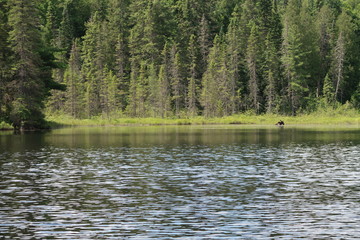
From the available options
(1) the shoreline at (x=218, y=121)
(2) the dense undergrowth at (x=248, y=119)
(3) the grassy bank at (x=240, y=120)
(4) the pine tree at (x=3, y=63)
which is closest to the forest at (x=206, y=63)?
(2) the dense undergrowth at (x=248, y=119)

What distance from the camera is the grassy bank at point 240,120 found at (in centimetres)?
10200

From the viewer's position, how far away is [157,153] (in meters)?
40.8

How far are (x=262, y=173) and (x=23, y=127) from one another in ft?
171

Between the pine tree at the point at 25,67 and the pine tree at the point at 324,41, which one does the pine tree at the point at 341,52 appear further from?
the pine tree at the point at 25,67

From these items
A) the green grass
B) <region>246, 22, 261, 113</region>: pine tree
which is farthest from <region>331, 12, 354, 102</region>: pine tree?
<region>246, 22, 261, 113</region>: pine tree

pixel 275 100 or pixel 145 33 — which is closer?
pixel 275 100

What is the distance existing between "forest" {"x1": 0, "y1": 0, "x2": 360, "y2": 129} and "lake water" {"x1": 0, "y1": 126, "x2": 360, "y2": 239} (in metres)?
71.1

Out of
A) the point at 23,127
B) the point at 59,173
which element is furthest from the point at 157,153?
the point at 23,127

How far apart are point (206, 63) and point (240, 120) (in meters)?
27.6

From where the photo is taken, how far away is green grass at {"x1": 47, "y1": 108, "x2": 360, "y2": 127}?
102125 mm

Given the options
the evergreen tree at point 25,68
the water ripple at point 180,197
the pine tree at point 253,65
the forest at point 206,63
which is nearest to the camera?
the water ripple at point 180,197

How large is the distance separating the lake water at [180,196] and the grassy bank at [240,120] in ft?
210

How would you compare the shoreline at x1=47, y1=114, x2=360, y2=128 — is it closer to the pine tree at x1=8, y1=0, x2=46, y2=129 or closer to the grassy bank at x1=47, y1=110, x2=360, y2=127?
the grassy bank at x1=47, y1=110, x2=360, y2=127

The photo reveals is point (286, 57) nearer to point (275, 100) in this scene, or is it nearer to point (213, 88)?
point (275, 100)
